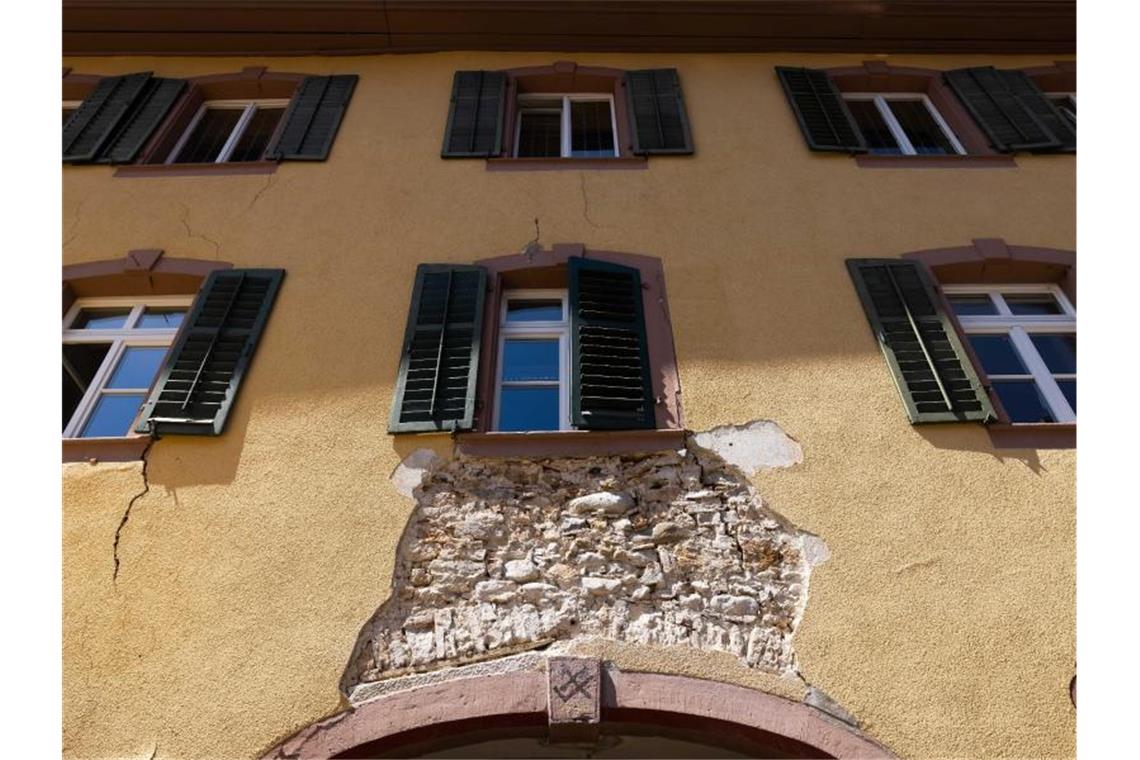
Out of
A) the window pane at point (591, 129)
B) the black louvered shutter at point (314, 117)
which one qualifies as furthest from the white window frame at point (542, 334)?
the black louvered shutter at point (314, 117)

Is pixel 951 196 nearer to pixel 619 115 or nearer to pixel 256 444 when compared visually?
pixel 619 115

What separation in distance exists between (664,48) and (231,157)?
401 cm

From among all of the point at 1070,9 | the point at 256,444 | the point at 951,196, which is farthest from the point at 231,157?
A: the point at 1070,9

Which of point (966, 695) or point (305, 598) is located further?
point (305, 598)

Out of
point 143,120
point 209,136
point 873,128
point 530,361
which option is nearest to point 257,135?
point 209,136

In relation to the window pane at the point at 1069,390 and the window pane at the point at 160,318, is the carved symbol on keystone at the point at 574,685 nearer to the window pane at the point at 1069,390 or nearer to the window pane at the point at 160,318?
the window pane at the point at 1069,390

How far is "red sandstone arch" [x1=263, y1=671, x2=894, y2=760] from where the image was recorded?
12.7ft

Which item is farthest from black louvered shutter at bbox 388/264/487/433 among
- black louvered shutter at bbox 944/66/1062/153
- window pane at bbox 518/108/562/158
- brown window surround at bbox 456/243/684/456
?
black louvered shutter at bbox 944/66/1062/153

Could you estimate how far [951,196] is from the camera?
6.95 m

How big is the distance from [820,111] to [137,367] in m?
5.52

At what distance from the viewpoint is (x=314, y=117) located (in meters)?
7.78

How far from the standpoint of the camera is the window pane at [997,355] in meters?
5.70

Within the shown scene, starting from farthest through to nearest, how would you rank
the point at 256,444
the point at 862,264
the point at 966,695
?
the point at 862,264
the point at 256,444
the point at 966,695

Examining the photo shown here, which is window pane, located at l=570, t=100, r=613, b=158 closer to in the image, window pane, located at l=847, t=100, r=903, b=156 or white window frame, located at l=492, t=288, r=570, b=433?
white window frame, located at l=492, t=288, r=570, b=433
